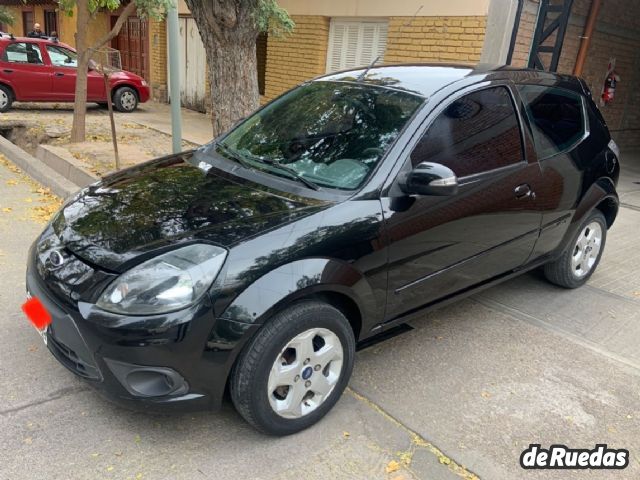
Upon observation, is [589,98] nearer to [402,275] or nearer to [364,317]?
[402,275]

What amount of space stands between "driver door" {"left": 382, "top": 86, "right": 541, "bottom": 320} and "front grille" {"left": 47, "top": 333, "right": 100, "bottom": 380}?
152 cm

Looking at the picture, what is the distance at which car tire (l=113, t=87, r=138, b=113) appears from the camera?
1286 cm

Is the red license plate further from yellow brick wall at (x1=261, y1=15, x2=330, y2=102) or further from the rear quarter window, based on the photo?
yellow brick wall at (x1=261, y1=15, x2=330, y2=102)

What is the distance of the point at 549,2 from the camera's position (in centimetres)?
777

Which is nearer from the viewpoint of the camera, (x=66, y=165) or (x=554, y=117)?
(x=554, y=117)

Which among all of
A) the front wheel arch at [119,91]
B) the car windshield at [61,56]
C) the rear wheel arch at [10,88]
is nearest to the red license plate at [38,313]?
the rear wheel arch at [10,88]

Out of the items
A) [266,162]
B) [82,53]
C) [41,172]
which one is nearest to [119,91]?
[82,53]

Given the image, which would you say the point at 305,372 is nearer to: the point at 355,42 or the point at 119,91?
the point at 355,42

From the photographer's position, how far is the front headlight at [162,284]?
2.25m

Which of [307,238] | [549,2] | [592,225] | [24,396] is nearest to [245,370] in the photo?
[307,238]

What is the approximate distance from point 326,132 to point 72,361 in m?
1.86

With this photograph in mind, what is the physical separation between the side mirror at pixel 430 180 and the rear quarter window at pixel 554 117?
128cm

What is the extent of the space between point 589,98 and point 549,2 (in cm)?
422

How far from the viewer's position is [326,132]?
3.28 m
